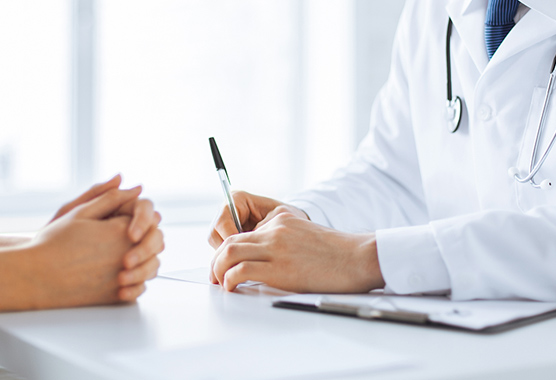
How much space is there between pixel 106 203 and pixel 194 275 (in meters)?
0.27

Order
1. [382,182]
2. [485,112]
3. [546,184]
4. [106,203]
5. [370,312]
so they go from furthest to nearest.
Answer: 1. [382,182]
2. [485,112]
3. [546,184]
4. [106,203]
5. [370,312]

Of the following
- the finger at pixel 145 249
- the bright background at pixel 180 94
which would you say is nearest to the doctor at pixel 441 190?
the finger at pixel 145 249

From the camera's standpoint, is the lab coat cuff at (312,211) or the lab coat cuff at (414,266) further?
the lab coat cuff at (312,211)

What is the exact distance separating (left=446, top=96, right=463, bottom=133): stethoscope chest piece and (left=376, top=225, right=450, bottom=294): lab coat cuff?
420 mm

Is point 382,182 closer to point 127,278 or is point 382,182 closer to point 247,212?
point 247,212

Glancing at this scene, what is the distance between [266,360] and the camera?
1.55ft

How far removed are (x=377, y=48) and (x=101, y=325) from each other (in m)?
2.67

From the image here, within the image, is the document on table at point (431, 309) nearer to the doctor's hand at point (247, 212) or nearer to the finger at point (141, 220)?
the finger at point (141, 220)

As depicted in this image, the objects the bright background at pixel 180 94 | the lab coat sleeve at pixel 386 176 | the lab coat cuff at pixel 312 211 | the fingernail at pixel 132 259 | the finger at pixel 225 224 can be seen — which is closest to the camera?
the fingernail at pixel 132 259

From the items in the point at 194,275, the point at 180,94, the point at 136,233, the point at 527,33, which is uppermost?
the point at 527,33

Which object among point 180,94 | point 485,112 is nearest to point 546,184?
point 485,112

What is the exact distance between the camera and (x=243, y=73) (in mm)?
3090

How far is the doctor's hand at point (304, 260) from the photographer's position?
2.53 feet

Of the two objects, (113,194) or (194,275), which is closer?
(113,194)
